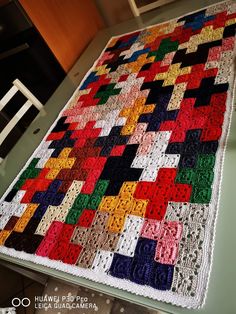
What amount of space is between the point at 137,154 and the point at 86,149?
0.26m

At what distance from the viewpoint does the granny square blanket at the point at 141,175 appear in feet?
2.23

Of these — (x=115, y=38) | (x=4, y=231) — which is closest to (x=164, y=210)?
(x=4, y=231)

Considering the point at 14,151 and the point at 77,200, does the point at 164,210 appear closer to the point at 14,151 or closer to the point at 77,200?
the point at 77,200

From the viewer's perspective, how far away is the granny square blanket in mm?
681

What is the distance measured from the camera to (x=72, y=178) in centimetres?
103

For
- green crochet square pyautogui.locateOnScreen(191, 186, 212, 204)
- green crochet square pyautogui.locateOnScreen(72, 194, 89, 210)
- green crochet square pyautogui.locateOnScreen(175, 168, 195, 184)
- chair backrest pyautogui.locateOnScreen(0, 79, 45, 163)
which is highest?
chair backrest pyautogui.locateOnScreen(0, 79, 45, 163)

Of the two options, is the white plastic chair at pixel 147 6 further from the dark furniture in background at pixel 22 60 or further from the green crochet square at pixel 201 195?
the green crochet square at pixel 201 195

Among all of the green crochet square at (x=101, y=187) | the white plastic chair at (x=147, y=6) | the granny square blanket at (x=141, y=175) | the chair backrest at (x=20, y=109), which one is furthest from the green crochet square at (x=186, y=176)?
the white plastic chair at (x=147, y=6)

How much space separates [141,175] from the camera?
34.5 inches

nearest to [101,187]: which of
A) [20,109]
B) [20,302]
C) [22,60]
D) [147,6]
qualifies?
[20,109]

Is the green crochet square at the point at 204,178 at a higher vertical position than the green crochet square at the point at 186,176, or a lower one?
lower

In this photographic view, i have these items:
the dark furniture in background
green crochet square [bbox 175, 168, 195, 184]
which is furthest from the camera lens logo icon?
green crochet square [bbox 175, 168, 195, 184]

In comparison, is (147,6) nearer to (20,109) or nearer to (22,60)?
(22,60)

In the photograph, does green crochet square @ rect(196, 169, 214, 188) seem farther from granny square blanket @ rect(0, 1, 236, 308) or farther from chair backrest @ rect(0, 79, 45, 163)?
chair backrest @ rect(0, 79, 45, 163)
